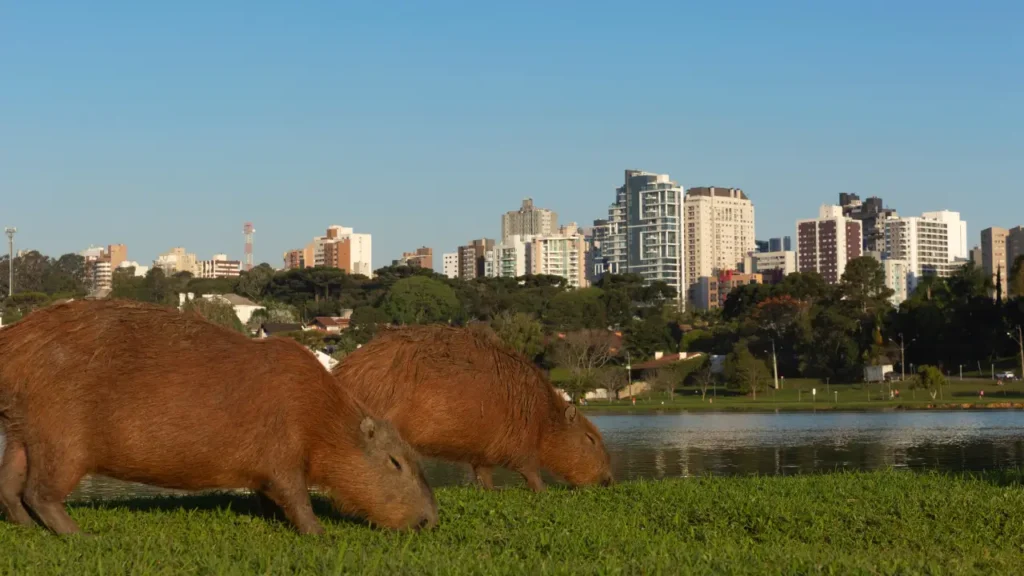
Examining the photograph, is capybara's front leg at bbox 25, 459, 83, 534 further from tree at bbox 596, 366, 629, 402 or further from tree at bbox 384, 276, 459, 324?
tree at bbox 384, 276, 459, 324

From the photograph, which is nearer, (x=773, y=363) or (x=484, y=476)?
(x=484, y=476)

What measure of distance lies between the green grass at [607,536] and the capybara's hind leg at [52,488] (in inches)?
5.5

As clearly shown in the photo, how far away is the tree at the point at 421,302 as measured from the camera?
104625mm

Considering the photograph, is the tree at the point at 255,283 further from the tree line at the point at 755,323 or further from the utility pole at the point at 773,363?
the utility pole at the point at 773,363

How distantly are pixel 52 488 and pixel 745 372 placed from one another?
72466mm

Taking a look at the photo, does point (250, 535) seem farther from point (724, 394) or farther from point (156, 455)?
point (724, 394)

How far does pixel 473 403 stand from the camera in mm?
11344

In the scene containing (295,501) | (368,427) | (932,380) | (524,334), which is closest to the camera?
(295,501)

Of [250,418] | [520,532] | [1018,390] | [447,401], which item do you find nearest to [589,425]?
[447,401]

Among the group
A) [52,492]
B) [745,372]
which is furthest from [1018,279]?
[52,492]

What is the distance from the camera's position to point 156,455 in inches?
327

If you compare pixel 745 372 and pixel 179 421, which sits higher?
pixel 179 421

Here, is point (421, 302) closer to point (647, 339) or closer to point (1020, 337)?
point (647, 339)

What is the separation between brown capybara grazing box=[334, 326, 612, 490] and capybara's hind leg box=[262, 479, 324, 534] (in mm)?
2382
